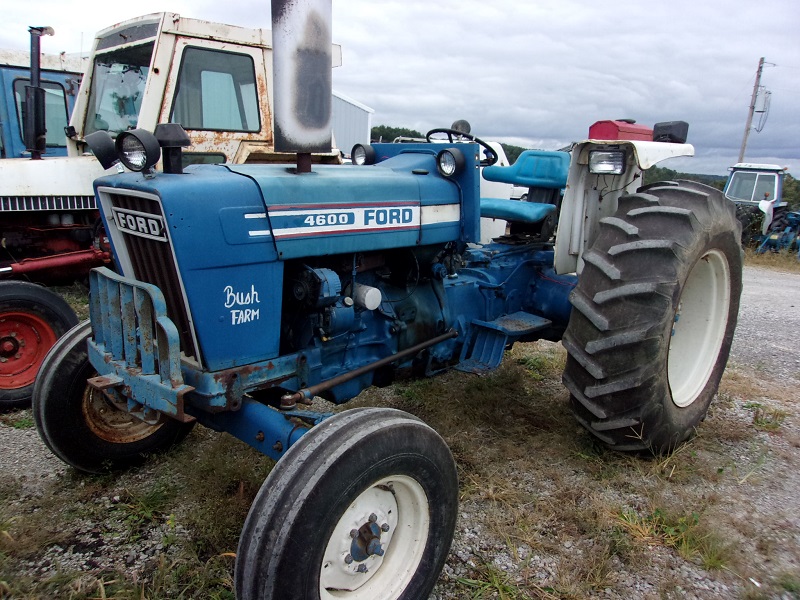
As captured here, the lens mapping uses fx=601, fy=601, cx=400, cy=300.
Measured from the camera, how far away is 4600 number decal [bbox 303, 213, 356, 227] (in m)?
2.35

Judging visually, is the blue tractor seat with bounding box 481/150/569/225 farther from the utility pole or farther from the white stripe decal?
the utility pole

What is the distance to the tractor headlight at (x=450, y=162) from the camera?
2.90 meters

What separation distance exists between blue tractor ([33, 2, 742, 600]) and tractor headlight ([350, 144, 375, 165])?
12mm

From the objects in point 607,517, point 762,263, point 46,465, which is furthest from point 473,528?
point 762,263

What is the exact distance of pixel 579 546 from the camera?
2.49m

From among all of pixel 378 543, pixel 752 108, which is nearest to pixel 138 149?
pixel 378 543

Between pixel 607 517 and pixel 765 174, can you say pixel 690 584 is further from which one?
pixel 765 174

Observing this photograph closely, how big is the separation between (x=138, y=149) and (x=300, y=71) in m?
0.63

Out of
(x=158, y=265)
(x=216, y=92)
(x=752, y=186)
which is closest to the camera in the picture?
(x=158, y=265)

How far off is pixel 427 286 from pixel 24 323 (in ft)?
8.44

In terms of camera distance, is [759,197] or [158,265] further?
[759,197]

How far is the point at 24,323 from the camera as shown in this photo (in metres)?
3.76

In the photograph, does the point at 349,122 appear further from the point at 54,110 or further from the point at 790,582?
the point at 790,582

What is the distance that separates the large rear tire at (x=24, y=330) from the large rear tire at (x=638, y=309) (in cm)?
309
